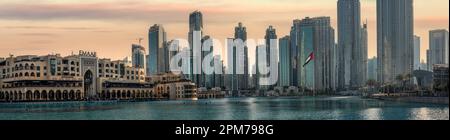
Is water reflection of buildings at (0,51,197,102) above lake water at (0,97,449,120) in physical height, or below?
above

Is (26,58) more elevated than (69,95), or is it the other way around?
(26,58)

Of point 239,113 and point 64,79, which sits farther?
point 64,79

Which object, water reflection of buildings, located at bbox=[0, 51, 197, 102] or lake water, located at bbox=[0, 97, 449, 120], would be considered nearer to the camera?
lake water, located at bbox=[0, 97, 449, 120]

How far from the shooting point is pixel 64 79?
15188 cm

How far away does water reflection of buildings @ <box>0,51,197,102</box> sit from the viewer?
145 m

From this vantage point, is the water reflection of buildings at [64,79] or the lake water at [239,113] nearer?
the lake water at [239,113]

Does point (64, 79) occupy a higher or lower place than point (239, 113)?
higher

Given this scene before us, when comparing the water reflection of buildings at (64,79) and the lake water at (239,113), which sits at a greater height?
the water reflection of buildings at (64,79)

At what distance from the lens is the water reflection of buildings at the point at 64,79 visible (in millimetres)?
145000
